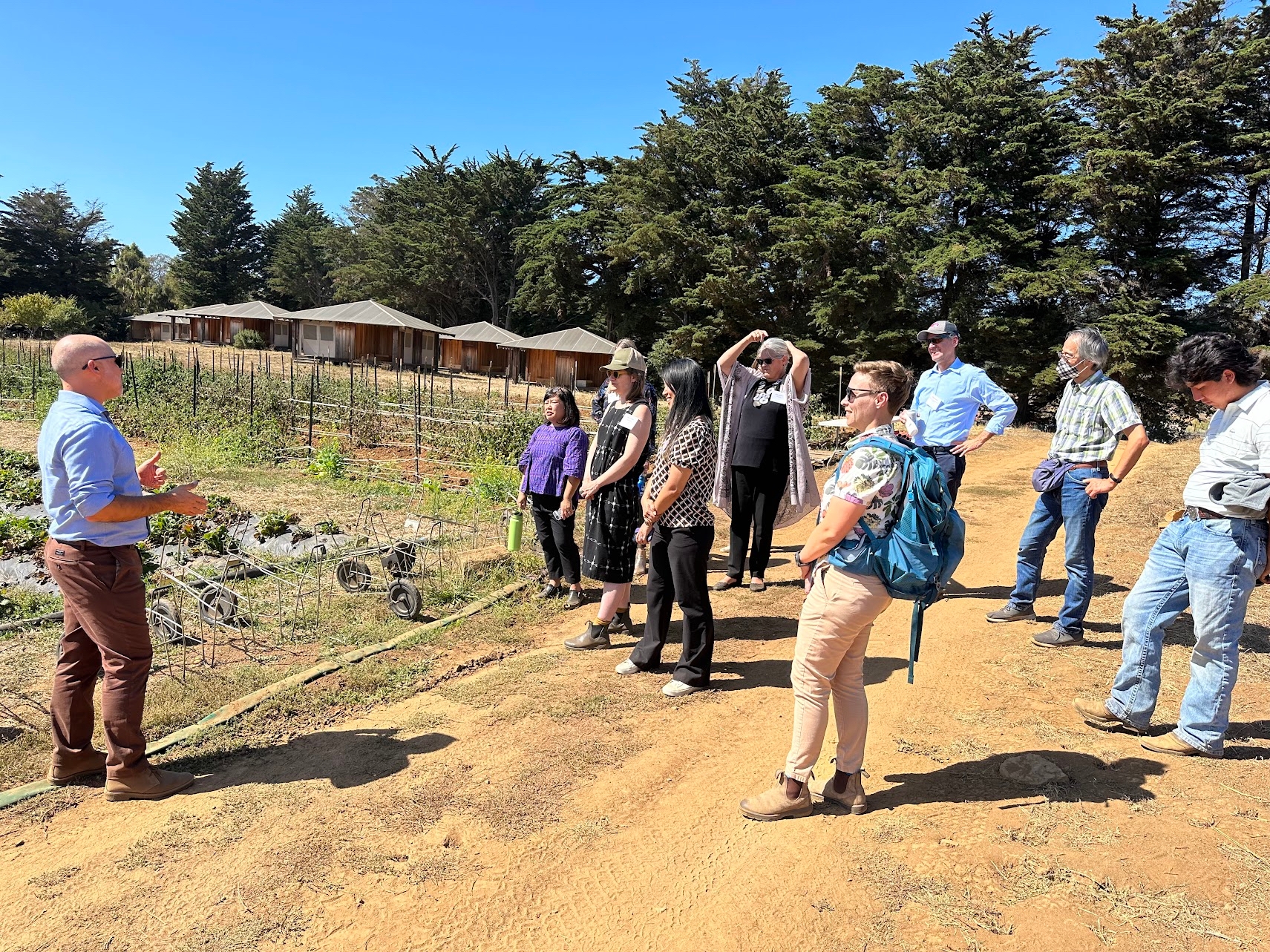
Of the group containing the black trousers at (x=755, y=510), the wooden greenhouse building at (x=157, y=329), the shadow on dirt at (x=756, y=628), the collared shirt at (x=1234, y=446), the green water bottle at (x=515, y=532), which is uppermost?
the wooden greenhouse building at (x=157, y=329)

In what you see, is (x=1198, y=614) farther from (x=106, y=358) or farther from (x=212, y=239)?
(x=212, y=239)

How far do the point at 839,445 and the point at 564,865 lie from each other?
1243 cm

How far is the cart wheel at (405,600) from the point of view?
5027 millimetres

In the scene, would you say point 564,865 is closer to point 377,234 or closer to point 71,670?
point 71,670

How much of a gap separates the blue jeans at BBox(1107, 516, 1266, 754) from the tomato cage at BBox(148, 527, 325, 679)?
13.6ft

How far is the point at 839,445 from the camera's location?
14312 millimetres

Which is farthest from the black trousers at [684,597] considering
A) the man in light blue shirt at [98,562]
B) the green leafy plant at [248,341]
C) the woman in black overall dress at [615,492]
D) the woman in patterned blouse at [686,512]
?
the green leafy plant at [248,341]

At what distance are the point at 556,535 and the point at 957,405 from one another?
261cm

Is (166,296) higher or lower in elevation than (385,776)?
higher

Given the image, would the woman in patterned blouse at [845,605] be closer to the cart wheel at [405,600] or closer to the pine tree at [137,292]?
the cart wheel at [405,600]

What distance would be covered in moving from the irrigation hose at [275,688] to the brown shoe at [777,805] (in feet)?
7.64

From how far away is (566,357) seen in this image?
101ft

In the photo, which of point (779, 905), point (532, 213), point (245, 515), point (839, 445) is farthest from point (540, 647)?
point (532, 213)

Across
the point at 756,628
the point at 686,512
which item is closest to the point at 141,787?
the point at 686,512
